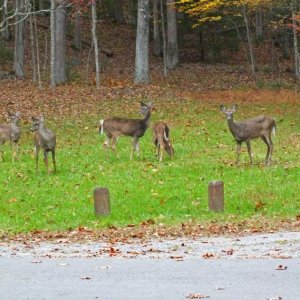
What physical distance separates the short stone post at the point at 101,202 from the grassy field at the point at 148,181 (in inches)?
6.7

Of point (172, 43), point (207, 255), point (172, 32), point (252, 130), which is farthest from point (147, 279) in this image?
point (172, 43)

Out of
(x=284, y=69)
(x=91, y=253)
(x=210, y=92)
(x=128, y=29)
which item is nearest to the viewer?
(x=91, y=253)

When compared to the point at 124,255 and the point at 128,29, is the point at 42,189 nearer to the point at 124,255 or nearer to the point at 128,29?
the point at 124,255

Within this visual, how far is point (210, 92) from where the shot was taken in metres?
39.5

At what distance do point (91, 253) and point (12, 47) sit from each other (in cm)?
4119

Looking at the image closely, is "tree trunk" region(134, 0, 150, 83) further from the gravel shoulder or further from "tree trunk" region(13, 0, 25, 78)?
the gravel shoulder

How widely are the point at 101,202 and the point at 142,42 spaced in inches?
977

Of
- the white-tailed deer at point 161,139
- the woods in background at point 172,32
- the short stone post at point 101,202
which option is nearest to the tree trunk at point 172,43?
the woods in background at point 172,32

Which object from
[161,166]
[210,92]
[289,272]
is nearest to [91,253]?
[289,272]

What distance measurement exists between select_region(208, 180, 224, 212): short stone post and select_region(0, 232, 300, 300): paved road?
291 cm

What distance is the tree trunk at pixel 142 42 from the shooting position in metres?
40.5

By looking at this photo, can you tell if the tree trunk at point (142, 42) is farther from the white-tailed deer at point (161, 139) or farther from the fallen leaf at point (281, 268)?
the fallen leaf at point (281, 268)

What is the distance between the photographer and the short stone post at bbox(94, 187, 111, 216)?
16.8 meters

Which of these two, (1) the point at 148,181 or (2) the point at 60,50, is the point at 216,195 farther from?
(2) the point at 60,50
